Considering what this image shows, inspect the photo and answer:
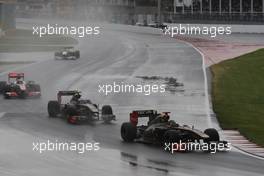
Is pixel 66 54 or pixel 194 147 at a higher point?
pixel 194 147

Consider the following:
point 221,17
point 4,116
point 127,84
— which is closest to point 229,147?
point 4,116

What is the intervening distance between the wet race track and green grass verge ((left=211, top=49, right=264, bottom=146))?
1.03 metres

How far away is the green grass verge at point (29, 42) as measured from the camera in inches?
3305

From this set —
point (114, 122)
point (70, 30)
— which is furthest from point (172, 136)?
point (70, 30)

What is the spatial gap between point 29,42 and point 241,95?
55.6 metres

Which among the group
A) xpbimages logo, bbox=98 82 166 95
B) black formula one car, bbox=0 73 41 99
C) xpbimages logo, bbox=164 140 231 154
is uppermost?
xpbimages logo, bbox=164 140 231 154

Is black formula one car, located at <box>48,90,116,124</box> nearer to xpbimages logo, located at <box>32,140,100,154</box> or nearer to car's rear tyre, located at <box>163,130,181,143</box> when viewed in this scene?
xpbimages logo, located at <box>32,140,100,154</box>

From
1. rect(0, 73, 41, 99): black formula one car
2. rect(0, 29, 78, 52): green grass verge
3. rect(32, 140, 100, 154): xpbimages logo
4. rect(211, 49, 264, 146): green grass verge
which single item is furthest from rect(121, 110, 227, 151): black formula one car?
rect(0, 29, 78, 52): green grass verge

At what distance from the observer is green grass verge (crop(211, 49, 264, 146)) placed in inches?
1210

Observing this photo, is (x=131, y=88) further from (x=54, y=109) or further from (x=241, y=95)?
(x=54, y=109)

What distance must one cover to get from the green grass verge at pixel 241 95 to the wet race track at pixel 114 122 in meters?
1.03

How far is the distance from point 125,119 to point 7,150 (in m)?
8.76

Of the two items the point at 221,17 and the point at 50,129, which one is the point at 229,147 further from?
the point at 221,17

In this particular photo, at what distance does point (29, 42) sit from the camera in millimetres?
93062
